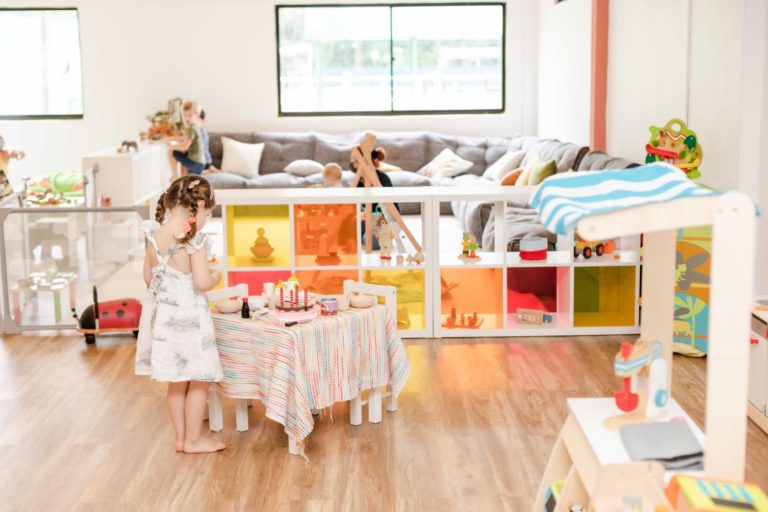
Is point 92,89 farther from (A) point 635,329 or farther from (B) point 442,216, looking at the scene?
(A) point 635,329

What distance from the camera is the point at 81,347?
6.07 metres

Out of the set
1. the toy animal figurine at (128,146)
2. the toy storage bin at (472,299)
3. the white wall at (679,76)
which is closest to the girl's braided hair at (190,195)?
the toy storage bin at (472,299)

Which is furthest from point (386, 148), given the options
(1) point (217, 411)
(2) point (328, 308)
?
(1) point (217, 411)

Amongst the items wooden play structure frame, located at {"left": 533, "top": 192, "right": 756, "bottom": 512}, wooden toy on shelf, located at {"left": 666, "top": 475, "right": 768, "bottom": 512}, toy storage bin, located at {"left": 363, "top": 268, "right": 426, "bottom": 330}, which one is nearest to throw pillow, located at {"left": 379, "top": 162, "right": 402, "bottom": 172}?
toy storage bin, located at {"left": 363, "top": 268, "right": 426, "bottom": 330}

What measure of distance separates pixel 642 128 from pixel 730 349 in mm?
5125

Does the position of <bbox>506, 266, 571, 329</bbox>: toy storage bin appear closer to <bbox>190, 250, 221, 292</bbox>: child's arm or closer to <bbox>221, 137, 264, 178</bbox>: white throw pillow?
<bbox>190, 250, 221, 292</bbox>: child's arm

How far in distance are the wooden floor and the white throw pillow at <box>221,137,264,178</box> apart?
5101 millimetres

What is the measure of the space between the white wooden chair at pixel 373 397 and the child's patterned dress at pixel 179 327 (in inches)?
28.9

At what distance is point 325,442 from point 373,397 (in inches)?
14.0

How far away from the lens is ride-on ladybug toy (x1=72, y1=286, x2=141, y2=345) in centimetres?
611

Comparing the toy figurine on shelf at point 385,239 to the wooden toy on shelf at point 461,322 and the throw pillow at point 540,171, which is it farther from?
the throw pillow at point 540,171

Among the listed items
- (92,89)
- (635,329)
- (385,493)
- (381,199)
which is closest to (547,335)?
(635,329)

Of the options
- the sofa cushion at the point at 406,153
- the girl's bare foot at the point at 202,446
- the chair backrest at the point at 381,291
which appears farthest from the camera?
the sofa cushion at the point at 406,153

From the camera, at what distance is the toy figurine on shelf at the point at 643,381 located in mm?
2736
